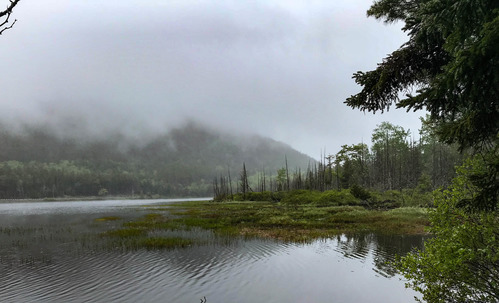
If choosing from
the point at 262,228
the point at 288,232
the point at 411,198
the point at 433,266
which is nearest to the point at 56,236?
the point at 262,228

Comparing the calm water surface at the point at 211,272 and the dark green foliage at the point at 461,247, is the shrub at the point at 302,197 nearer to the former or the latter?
the calm water surface at the point at 211,272

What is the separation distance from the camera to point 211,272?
14922 mm

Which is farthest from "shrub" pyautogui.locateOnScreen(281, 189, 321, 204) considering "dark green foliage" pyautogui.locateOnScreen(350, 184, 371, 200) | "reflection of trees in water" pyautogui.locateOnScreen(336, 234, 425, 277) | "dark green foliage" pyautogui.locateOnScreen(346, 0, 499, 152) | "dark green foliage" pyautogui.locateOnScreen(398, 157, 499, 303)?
"dark green foliage" pyautogui.locateOnScreen(346, 0, 499, 152)

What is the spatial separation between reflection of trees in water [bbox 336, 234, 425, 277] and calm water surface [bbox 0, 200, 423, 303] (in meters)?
0.06

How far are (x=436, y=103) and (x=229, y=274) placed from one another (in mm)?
12480

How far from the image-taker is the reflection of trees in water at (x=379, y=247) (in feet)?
53.3

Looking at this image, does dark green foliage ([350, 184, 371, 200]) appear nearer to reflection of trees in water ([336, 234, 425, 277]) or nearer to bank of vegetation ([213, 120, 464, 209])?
bank of vegetation ([213, 120, 464, 209])

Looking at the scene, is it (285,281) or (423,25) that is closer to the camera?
(423,25)

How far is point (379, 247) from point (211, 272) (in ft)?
40.5

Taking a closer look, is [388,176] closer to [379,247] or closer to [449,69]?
[379,247]

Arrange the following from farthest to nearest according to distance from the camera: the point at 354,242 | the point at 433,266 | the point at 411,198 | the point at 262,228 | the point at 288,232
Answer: the point at 411,198 → the point at 262,228 → the point at 288,232 → the point at 354,242 → the point at 433,266

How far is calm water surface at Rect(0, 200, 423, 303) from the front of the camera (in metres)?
11.9

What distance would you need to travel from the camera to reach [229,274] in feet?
47.9

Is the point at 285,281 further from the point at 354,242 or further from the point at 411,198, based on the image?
the point at 411,198
